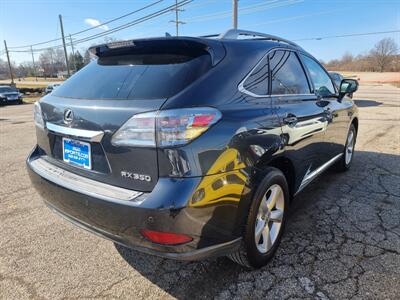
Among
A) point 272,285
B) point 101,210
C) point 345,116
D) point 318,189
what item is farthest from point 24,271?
point 345,116

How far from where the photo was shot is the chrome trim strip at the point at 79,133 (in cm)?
195

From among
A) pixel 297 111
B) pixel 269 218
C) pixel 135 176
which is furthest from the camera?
pixel 297 111

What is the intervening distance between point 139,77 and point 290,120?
126cm

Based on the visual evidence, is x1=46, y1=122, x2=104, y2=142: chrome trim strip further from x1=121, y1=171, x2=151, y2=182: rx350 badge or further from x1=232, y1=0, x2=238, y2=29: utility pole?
x1=232, y1=0, x2=238, y2=29: utility pole

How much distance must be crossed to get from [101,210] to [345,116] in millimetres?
3507

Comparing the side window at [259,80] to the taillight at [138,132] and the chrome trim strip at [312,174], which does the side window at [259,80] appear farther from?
the chrome trim strip at [312,174]

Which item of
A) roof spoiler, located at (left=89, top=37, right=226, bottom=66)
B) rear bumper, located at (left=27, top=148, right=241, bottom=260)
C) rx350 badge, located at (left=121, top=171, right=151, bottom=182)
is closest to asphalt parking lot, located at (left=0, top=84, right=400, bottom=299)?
rear bumper, located at (left=27, top=148, right=241, bottom=260)

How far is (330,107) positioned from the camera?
356 cm

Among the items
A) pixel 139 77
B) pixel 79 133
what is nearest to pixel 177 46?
pixel 139 77

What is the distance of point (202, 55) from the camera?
2.05m

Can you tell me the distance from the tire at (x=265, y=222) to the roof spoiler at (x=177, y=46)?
0.91m

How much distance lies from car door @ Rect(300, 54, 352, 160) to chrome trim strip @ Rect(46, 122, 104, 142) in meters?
2.27

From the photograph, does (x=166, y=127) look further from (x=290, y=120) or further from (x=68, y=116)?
(x=290, y=120)

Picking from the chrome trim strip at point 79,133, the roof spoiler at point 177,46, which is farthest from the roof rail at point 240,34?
the chrome trim strip at point 79,133
